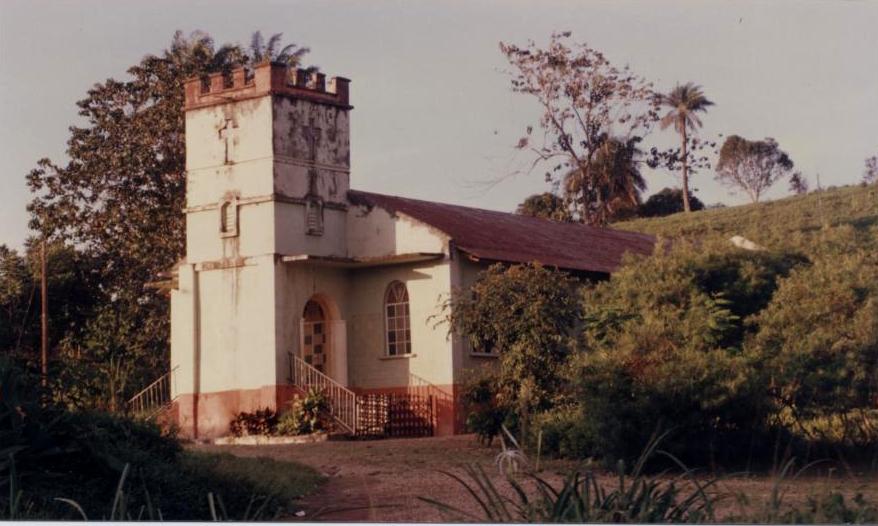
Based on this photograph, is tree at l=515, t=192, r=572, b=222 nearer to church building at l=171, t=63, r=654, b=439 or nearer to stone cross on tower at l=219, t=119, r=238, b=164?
church building at l=171, t=63, r=654, b=439

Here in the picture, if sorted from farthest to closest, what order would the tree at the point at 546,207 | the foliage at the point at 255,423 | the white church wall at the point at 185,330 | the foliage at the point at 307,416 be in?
the tree at the point at 546,207 → the white church wall at the point at 185,330 → the foliage at the point at 255,423 → the foliage at the point at 307,416

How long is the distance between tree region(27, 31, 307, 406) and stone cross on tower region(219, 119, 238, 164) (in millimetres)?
7112

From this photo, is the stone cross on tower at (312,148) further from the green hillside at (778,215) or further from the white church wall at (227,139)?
the green hillside at (778,215)

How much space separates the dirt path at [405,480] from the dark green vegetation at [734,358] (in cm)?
101

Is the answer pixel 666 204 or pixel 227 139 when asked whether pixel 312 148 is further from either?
pixel 666 204

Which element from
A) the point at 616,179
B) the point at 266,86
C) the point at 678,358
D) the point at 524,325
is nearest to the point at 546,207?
the point at 616,179

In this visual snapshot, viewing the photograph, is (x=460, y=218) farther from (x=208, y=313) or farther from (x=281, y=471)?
(x=281, y=471)

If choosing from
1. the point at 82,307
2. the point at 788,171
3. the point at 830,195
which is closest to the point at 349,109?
the point at 82,307

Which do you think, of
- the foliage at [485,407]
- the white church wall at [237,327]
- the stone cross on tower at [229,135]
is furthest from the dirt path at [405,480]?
the stone cross on tower at [229,135]

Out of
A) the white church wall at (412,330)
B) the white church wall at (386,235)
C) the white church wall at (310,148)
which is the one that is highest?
the white church wall at (310,148)

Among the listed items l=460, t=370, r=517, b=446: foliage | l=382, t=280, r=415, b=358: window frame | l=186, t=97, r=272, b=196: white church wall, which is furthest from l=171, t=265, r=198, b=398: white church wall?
l=460, t=370, r=517, b=446: foliage

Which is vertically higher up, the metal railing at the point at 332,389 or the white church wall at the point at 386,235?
the white church wall at the point at 386,235

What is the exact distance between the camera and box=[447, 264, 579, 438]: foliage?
67.2ft

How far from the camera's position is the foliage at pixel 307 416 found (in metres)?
25.4
